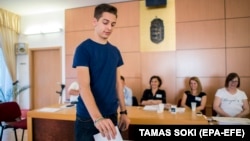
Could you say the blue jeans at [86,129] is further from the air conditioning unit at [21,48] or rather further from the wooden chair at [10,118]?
the air conditioning unit at [21,48]

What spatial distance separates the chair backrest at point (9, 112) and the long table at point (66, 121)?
73 centimetres

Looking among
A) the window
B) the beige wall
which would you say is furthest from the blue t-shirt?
the window

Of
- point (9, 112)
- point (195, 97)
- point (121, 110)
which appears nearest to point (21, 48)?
point (9, 112)

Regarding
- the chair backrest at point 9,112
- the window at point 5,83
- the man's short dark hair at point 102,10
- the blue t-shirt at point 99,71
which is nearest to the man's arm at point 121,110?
the blue t-shirt at point 99,71

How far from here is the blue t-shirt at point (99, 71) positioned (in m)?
0.96

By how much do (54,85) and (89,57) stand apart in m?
4.51

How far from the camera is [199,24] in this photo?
3.92m

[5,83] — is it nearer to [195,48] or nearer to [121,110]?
[195,48]

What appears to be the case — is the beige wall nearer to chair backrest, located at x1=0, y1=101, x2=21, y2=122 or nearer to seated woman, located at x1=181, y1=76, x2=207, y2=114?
seated woman, located at x1=181, y1=76, x2=207, y2=114

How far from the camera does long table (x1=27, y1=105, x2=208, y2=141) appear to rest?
2098mm

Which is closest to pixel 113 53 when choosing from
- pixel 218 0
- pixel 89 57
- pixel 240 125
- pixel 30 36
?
pixel 89 57

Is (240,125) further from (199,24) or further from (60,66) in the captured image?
(60,66)

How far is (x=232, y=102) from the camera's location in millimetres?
2885

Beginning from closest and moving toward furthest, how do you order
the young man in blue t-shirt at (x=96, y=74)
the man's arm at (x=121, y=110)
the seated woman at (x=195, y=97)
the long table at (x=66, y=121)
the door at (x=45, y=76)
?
the young man in blue t-shirt at (x=96, y=74), the man's arm at (x=121, y=110), the long table at (x=66, y=121), the seated woman at (x=195, y=97), the door at (x=45, y=76)
